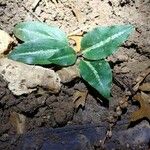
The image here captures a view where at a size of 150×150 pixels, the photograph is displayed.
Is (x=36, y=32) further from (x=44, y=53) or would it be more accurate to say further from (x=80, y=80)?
(x=80, y=80)

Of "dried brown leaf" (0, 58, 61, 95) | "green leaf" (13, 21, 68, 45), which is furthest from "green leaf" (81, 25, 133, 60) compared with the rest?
"dried brown leaf" (0, 58, 61, 95)

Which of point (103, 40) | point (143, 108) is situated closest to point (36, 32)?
point (103, 40)

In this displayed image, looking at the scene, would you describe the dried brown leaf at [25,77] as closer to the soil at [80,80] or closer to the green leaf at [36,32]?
the soil at [80,80]

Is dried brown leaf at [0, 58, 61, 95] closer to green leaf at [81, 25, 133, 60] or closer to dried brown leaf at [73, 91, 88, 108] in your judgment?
dried brown leaf at [73, 91, 88, 108]

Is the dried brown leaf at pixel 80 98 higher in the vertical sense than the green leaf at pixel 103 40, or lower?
lower

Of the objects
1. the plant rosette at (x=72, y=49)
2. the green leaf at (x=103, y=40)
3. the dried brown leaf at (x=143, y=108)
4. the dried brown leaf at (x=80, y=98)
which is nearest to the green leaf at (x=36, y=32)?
the plant rosette at (x=72, y=49)

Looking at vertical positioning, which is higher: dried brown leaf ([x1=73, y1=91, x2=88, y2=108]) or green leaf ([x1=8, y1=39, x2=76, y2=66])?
green leaf ([x1=8, y1=39, x2=76, y2=66])
